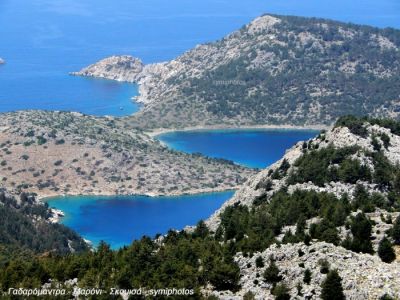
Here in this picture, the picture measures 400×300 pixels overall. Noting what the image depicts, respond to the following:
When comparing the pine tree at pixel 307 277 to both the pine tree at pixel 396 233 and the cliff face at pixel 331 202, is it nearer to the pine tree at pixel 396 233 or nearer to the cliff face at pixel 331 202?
the cliff face at pixel 331 202

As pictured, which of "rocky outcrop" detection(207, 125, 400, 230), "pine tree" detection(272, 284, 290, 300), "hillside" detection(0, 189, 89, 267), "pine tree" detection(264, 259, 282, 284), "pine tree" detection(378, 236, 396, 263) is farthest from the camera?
"hillside" detection(0, 189, 89, 267)

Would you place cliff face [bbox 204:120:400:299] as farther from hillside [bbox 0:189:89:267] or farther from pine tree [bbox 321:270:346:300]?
hillside [bbox 0:189:89:267]

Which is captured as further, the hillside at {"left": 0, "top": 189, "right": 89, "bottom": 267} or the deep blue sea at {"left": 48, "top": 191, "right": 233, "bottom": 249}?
the deep blue sea at {"left": 48, "top": 191, "right": 233, "bottom": 249}

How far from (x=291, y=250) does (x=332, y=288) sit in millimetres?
7462

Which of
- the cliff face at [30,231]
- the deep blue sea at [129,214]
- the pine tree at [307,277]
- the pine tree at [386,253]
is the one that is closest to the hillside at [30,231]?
the cliff face at [30,231]

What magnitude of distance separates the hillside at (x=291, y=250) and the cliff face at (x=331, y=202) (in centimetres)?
9

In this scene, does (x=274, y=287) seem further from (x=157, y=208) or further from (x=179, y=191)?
(x=179, y=191)

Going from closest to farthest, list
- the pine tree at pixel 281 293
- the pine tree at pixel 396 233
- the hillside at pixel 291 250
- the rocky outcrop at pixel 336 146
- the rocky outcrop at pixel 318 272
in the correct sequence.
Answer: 1. the rocky outcrop at pixel 318 272
2. the pine tree at pixel 281 293
3. the hillside at pixel 291 250
4. the pine tree at pixel 396 233
5. the rocky outcrop at pixel 336 146

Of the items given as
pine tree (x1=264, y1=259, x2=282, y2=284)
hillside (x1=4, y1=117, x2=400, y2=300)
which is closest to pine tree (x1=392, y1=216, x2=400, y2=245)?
hillside (x1=4, y1=117, x2=400, y2=300)

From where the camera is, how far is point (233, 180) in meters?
193

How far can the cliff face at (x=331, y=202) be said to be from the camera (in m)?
50.9

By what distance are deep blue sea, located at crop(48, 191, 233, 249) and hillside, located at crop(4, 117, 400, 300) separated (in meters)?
69.6

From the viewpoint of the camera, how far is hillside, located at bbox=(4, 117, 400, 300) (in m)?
51.3

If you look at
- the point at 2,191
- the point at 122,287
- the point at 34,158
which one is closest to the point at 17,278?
the point at 122,287
